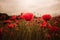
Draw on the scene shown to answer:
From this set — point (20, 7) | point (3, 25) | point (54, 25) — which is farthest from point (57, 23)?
point (3, 25)

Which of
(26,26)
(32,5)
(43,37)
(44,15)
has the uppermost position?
(32,5)

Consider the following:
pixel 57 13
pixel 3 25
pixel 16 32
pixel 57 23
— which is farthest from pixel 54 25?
pixel 3 25

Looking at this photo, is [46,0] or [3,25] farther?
[46,0]

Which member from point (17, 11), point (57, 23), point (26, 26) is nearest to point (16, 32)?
point (26, 26)

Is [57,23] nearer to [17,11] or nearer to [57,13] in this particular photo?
[57,13]

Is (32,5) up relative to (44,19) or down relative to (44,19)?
up

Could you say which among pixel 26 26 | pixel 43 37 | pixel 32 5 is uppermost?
pixel 32 5

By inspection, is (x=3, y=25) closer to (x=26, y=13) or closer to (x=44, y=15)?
(x=26, y=13)

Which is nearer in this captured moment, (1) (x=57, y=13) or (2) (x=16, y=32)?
(2) (x=16, y=32)

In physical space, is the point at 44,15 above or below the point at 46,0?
below
